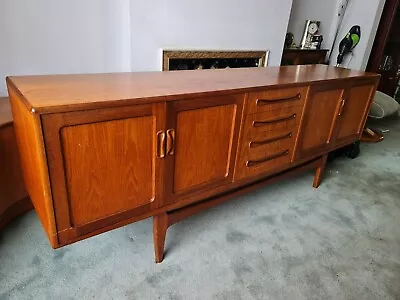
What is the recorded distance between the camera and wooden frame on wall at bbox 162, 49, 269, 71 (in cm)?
260

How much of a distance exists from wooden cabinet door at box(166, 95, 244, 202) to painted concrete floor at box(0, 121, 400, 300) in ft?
1.19

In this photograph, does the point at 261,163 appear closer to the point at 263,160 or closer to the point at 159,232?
the point at 263,160

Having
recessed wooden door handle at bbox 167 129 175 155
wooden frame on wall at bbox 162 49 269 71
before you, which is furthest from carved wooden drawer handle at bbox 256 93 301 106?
wooden frame on wall at bbox 162 49 269 71

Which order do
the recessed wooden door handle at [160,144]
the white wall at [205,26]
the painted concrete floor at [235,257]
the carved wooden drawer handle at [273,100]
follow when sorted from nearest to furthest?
the recessed wooden door handle at [160,144] → the painted concrete floor at [235,257] → the carved wooden drawer handle at [273,100] → the white wall at [205,26]

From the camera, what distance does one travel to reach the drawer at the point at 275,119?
1.40m

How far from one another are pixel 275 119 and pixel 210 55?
1619 millimetres

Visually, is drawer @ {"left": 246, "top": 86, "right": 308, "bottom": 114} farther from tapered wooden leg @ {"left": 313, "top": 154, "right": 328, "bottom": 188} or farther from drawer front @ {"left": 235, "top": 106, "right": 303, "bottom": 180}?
tapered wooden leg @ {"left": 313, "top": 154, "right": 328, "bottom": 188}

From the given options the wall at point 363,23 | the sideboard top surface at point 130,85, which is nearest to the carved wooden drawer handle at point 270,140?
the sideboard top surface at point 130,85

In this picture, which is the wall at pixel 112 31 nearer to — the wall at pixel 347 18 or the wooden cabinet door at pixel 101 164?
the wall at pixel 347 18

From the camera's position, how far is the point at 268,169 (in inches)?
64.3

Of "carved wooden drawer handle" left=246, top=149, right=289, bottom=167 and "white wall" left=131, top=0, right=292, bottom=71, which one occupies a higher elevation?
"white wall" left=131, top=0, right=292, bottom=71

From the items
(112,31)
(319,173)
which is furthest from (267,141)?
(112,31)

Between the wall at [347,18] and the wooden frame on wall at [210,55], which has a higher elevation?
the wall at [347,18]

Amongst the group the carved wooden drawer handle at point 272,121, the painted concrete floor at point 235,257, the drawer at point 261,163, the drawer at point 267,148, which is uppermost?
the carved wooden drawer handle at point 272,121
